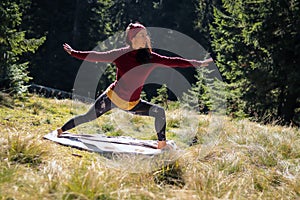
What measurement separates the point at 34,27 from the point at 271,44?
13.2 m

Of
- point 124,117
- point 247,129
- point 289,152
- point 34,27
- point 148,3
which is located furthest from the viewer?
point 148,3

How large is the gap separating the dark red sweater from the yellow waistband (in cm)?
4

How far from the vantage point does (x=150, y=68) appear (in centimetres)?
452

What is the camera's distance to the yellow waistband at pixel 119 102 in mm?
4589

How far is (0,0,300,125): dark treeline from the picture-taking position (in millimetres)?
10039

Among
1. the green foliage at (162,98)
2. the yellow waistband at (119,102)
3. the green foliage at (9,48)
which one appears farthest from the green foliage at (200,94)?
the yellow waistband at (119,102)

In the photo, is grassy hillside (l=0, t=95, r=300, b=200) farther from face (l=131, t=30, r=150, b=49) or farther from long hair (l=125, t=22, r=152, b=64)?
face (l=131, t=30, r=150, b=49)

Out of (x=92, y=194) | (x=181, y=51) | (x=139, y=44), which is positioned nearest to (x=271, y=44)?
(x=139, y=44)

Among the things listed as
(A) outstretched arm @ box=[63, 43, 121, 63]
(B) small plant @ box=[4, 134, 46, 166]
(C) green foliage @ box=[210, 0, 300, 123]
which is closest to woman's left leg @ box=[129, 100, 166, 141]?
(A) outstretched arm @ box=[63, 43, 121, 63]

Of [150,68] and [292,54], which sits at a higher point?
[292,54]

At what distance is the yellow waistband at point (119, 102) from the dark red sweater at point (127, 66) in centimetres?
4

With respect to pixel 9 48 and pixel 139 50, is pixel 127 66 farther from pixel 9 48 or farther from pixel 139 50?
pixel 9 48

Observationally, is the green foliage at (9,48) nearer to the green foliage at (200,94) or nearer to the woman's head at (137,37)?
the woman's head at (137,37)

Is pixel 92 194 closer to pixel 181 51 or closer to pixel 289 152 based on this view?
pixel 289 152
